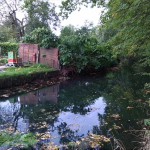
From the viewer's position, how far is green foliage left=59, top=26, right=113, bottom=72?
2244 centimetres

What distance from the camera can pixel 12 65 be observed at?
20.8m

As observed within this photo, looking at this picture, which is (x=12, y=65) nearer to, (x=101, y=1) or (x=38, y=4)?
(x=101, y=1)

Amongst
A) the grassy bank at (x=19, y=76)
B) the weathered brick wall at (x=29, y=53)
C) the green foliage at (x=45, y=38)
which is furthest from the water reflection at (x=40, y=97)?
the weathered brick wall at (x=29, y=53)

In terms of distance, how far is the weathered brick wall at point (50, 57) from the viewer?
2231cm

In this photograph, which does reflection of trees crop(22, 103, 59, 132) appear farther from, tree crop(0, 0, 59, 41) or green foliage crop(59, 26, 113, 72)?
tree crop(0, 0, 59, 41)

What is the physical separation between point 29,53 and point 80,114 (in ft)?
45.0

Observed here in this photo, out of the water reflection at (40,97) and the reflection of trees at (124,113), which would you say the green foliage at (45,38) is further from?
the reflection of trees at (124,113)

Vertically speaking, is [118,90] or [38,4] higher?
[38,4]

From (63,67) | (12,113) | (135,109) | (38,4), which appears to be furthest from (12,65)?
(38,4)

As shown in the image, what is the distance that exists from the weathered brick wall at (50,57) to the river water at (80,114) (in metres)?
6.50

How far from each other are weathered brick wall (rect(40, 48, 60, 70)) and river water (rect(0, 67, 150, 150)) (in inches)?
256

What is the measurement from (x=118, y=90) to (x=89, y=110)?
16.2ft

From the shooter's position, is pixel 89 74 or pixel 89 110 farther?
pixel 89 74

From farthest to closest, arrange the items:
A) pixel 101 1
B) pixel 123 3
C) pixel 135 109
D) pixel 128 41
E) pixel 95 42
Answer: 1. pixel 95 42
2. pixel 101 1
3. pixel 135 109
4. pixel 128 41
5. pixel 123 3
